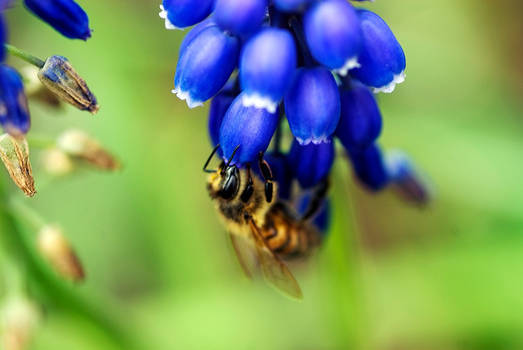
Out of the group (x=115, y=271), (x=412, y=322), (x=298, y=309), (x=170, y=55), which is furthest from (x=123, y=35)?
(x=412, y=322)

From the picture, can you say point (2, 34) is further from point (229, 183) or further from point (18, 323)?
point (18, 323)

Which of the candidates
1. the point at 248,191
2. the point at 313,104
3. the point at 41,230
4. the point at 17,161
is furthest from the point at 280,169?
the point at 41,230

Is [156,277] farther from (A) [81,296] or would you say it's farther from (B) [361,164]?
(B) [361,164]

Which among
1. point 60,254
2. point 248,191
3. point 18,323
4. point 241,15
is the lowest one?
point 18,323

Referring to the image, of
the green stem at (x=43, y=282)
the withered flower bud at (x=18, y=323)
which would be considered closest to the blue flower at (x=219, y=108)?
the green stem at (x=43, y=282)

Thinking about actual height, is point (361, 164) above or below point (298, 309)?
above

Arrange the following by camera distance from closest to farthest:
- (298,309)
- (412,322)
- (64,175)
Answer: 1. (64,175)
2. (412,322)
3. (298,309)

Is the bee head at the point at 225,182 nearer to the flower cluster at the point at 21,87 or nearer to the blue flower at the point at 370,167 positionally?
the blue flower at the point at 370,167
